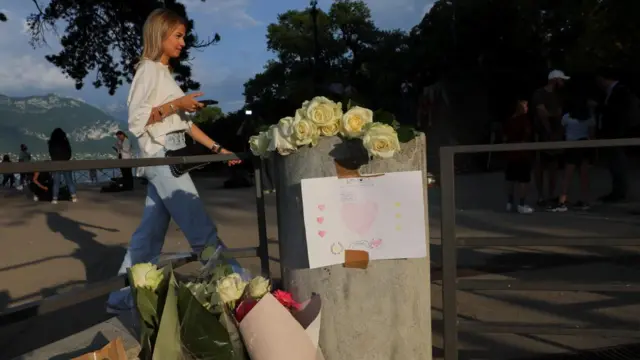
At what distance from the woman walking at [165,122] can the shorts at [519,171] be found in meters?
5.88

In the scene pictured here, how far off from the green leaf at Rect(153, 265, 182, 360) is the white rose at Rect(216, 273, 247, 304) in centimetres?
19

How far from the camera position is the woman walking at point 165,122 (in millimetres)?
3639

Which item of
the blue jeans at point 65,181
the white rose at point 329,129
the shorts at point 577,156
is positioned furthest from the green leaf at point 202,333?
the blue jeans at point 65,181

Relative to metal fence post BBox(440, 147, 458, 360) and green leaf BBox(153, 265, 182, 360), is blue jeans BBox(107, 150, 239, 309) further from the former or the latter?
green leaf BBox(153, 265, 182, 360)

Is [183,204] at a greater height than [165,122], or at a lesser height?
lesser

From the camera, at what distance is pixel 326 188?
2432 mm

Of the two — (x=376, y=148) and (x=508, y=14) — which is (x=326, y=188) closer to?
(x=376, y=148)

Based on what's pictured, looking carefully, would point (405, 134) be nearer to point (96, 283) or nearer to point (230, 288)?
point (230, 288)

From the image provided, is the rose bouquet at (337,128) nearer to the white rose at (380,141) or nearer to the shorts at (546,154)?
the white rose at (380,141)

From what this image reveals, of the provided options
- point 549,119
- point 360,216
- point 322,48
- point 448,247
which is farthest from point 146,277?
point 322,48

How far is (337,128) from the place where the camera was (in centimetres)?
241

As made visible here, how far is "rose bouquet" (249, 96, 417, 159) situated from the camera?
90.3 inches

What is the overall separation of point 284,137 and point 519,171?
22.3 feet

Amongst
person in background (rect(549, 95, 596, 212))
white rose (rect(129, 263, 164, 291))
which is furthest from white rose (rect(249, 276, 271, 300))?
person in background (rect(549, 95, 596, 212))
